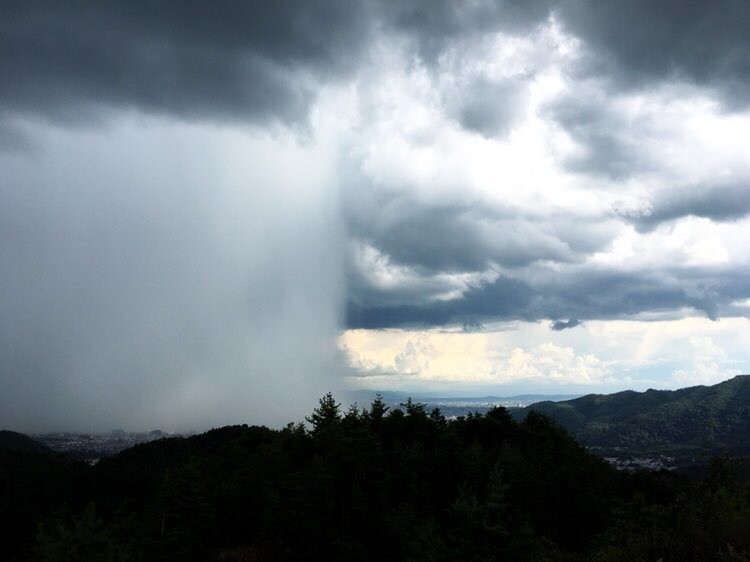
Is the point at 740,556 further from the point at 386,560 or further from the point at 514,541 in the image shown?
the point at 386,560

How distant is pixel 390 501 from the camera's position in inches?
3081

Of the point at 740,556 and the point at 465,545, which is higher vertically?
the point at 740,556

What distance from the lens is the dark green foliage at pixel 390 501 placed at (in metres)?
55.9

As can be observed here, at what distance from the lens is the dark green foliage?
5591 cm

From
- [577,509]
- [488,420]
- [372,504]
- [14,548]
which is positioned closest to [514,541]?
[372,504]

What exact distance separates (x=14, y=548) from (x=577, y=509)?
109 m

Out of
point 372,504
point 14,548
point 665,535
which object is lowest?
point 14,548

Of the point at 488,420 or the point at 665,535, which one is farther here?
the point at 488,420

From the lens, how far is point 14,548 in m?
111

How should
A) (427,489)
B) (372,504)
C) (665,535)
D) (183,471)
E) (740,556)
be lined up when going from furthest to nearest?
(427,489)
(372,504)
(183,471)
(665,535)
(740,556)

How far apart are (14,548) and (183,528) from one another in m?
73.7

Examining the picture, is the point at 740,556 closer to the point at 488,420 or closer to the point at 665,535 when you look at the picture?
the point at 665,535

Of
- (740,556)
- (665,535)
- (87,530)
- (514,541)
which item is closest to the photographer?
(740,556)

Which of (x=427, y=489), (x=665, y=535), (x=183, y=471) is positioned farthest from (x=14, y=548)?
(x=665, y=535)
